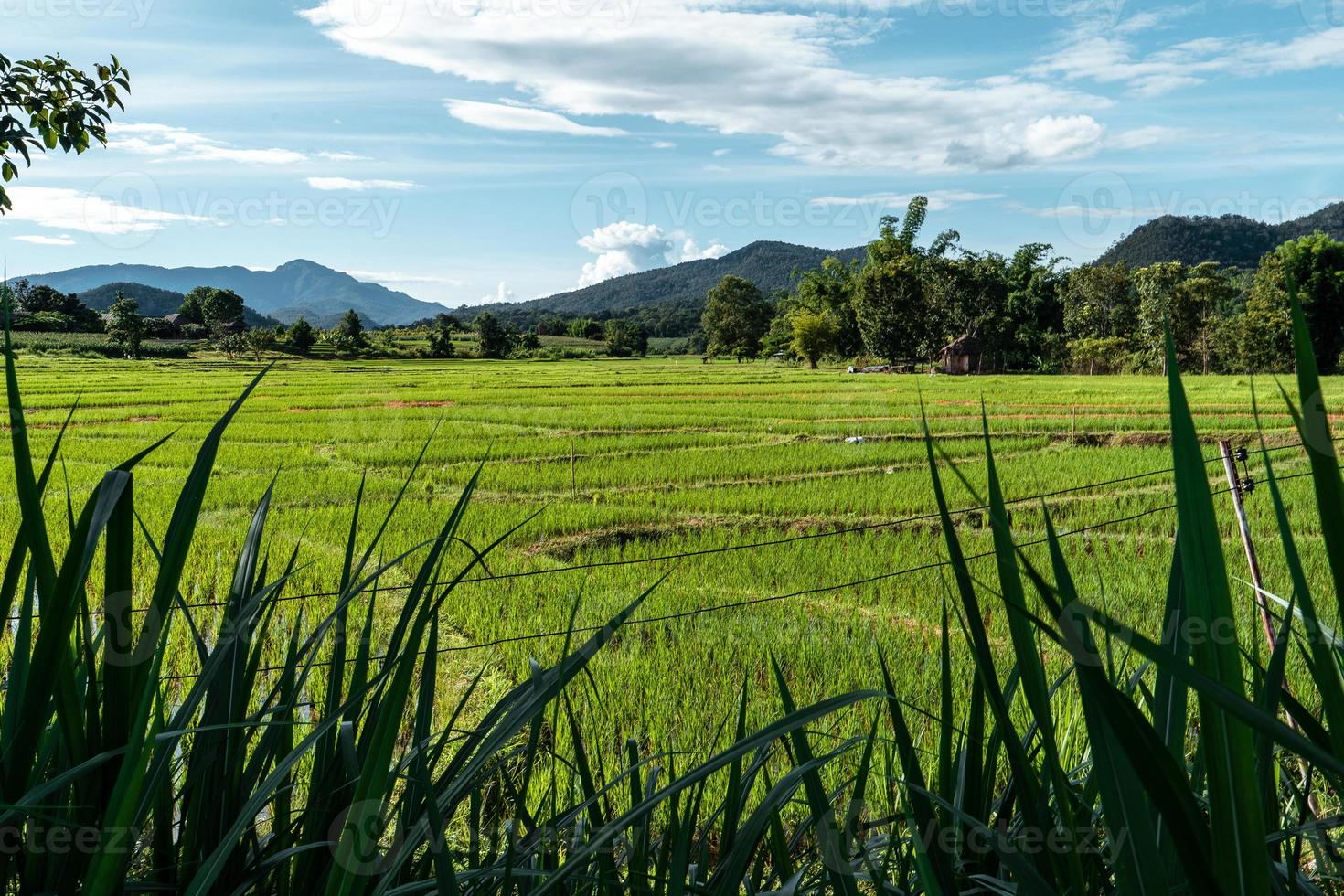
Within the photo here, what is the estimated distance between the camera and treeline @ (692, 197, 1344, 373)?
4247 centimetres

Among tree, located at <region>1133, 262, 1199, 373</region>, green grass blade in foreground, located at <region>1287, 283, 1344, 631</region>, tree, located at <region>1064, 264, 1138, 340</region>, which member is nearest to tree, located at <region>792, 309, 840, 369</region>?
tree, located at <region>1064, 264, 1138, 340</region>

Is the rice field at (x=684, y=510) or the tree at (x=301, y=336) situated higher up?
the tree at (x=301, y=336)

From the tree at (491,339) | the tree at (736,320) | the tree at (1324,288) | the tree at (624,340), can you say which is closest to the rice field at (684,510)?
the tree at (1324,288)

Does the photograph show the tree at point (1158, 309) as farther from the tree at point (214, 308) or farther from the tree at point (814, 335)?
the tree at point (214, 308)

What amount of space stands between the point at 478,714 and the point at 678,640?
1.42 metres

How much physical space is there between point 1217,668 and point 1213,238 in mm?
98648

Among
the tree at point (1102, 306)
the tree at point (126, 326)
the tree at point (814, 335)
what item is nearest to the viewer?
the tree at point (126, 326)

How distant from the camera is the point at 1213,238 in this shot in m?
83.0

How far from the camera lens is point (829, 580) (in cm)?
709

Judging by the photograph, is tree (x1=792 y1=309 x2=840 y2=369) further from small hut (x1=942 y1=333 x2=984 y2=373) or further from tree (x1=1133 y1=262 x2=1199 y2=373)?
tree (x1=1133 y1=262 x2=1199 y2=373)

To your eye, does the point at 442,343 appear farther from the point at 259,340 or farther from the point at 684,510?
the point at 684,510

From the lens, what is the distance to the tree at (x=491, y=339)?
78.0 m

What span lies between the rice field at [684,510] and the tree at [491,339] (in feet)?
176

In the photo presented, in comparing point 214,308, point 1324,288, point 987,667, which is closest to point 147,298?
point 214,308
